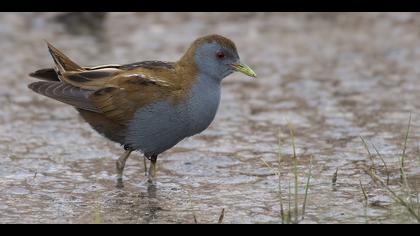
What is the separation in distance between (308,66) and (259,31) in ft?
5.19

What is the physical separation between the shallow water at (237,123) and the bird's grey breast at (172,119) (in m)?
0.37

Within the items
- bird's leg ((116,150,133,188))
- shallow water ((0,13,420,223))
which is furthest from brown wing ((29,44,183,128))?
shallow water ((0,13,420,223))

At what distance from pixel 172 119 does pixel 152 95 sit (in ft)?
0.75

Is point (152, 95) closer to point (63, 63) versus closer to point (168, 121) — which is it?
point (168, 121)

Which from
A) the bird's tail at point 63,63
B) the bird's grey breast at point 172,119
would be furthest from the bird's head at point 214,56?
the bird's tail at point 63,63

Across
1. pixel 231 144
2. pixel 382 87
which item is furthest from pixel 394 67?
pixel 231 144

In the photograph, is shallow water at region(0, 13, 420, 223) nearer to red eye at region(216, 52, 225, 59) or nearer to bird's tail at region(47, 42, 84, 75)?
bird's tail at region(47, 42, 84, 75)

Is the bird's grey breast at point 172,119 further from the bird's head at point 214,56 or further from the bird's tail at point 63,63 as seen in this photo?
the bird's tail at point 63,63

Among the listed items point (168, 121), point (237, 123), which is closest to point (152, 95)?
point (168, 121)

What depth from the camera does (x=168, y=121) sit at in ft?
21.0

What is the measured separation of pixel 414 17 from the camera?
451 inches

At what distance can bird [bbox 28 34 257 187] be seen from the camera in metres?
6.42

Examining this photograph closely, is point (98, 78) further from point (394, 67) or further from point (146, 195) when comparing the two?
point (394, 67)
